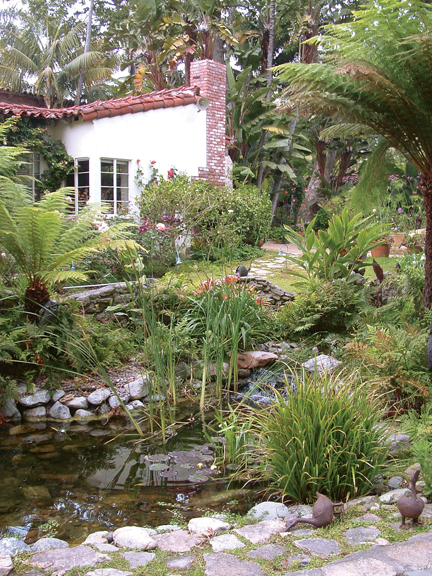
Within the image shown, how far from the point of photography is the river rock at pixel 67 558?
6.96 feet

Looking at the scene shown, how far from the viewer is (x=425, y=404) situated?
3.66 metres

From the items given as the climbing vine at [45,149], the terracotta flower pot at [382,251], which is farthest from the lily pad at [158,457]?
the climbing vine at [45,149]

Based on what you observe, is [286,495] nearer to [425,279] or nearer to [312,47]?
[425,279]

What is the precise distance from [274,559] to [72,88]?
2140 centimetres

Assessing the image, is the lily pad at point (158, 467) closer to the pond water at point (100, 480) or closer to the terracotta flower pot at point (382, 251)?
the pond water at point (100, 480)

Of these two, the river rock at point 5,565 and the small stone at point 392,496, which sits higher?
the river rock at point 5,565

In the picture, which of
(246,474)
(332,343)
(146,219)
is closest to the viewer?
(246,474)

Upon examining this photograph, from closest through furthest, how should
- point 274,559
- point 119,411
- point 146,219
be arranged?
point 274,559 → point 119,411 → point 146,219

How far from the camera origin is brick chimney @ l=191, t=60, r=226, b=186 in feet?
39.0

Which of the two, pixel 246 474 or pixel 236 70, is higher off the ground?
pixel 236 70

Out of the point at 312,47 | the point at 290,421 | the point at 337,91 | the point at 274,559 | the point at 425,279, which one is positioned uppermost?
the point at 312,47

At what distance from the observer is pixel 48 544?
97.7 inches

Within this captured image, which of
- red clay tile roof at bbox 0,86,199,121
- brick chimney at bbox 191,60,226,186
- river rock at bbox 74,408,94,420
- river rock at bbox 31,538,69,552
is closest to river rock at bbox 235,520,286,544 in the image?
river rock at bbox 31,538,69,552

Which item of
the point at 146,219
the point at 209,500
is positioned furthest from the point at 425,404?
the point at 146,219
